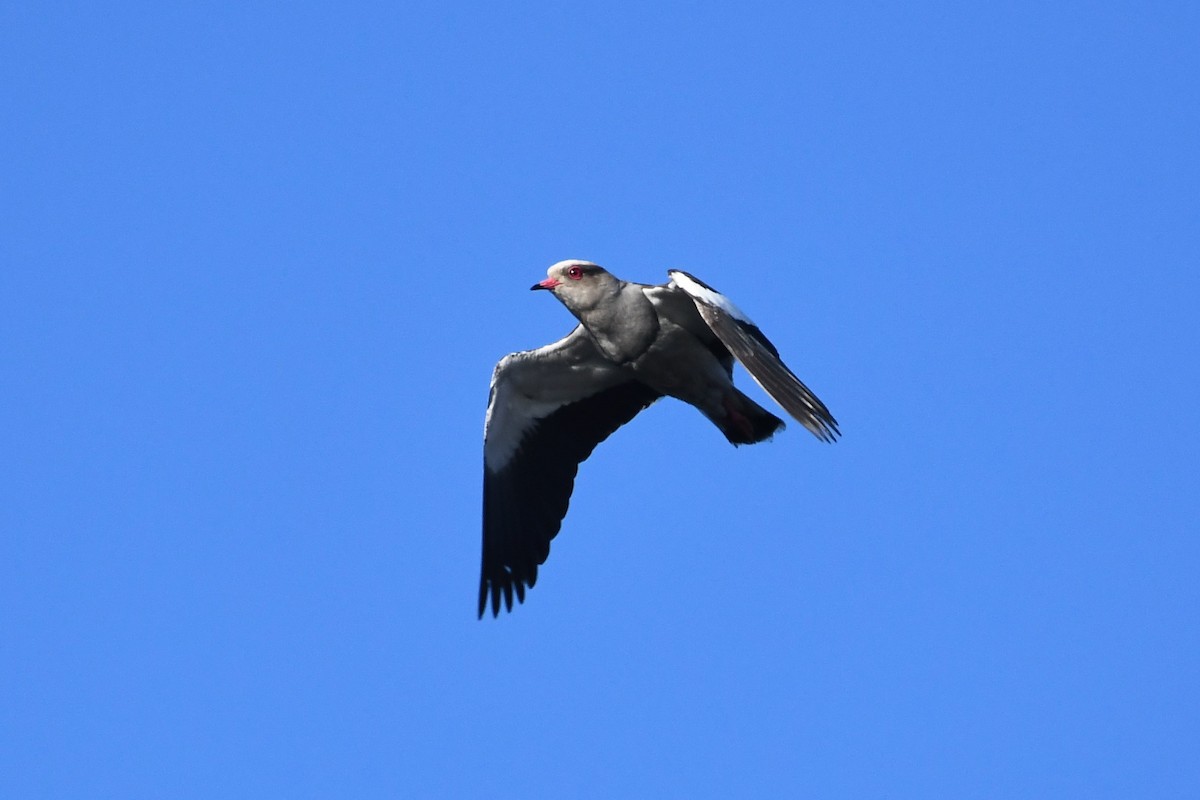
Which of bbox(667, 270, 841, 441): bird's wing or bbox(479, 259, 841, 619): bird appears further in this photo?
bbox(479, 259, 841, 619): bird

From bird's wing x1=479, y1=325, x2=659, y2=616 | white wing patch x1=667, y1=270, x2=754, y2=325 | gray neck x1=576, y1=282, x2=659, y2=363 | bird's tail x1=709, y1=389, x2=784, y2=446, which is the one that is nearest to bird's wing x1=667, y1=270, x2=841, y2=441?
white wing patch x1=667, y1=270, x2=754, y2=325

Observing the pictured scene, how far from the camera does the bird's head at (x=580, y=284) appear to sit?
1381 cm

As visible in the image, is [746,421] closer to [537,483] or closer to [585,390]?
[585,390]

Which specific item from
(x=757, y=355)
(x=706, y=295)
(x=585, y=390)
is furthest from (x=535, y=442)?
(x=757, y=355)

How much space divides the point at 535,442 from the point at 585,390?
0.72 m

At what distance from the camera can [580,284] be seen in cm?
1383

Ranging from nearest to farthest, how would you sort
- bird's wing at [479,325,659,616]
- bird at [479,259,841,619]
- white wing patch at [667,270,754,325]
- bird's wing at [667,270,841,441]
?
bird's wing at [667,270,841,441], white wing patch at [667,270,754,325], bird at [479,259,841,619], bird's wing at [479,325,659,616]

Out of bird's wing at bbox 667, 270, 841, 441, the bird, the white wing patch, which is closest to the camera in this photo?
bird's wing at bbox 667, 270, 841, 441

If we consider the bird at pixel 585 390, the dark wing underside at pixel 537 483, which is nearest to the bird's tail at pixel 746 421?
the bird at pixel 585 390

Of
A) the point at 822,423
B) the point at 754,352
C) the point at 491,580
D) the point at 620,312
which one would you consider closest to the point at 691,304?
the point at 620,312

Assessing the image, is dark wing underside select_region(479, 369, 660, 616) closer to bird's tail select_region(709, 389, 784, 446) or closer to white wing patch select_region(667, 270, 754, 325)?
bird's tail select_region(709, 389, 784, 446)

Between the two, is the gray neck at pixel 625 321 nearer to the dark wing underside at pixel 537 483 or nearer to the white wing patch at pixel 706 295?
the white wing patch at pixel 706 295

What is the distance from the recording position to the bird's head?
544 inches

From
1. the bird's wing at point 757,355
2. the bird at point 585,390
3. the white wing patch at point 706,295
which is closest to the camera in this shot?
the bird's wing at point 757,355
